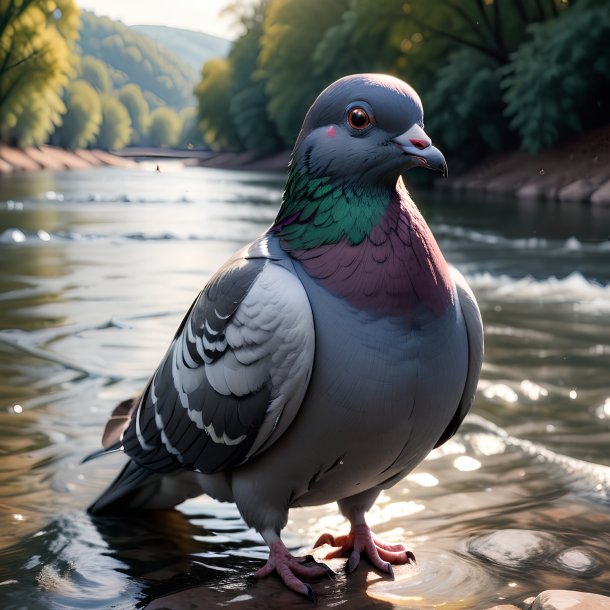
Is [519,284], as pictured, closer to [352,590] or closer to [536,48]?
[352,590]

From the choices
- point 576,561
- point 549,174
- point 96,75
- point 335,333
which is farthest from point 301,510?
point 96,75

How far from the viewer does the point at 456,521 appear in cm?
365

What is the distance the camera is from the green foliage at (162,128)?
309 feet

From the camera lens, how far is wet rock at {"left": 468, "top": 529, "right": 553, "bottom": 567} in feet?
10.5

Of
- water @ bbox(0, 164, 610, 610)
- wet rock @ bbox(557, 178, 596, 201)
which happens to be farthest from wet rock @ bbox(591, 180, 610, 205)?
water @ bbox(0, 164, 610, 610)

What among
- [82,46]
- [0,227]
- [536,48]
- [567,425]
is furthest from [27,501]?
[82,46]

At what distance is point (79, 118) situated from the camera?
209 feet

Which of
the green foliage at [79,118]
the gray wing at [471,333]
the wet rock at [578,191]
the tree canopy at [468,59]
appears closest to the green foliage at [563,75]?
the tree canopy at [468,59]

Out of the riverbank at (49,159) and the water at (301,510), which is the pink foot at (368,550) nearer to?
the water at (301,510)

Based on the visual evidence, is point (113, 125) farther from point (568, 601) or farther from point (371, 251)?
point (568, 601)

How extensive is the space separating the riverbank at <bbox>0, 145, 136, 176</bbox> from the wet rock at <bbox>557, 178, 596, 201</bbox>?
69.5 ft

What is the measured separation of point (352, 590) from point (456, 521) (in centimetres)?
89

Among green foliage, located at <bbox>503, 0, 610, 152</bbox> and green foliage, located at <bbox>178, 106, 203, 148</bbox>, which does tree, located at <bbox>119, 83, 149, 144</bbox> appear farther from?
green foliage, located at <bbox>503, 0, 610, 152</bbox>

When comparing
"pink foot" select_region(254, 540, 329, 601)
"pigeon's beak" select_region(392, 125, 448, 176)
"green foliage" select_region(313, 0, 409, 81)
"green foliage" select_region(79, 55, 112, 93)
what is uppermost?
"green foliage" select_region(79, 55, 112, 93)
